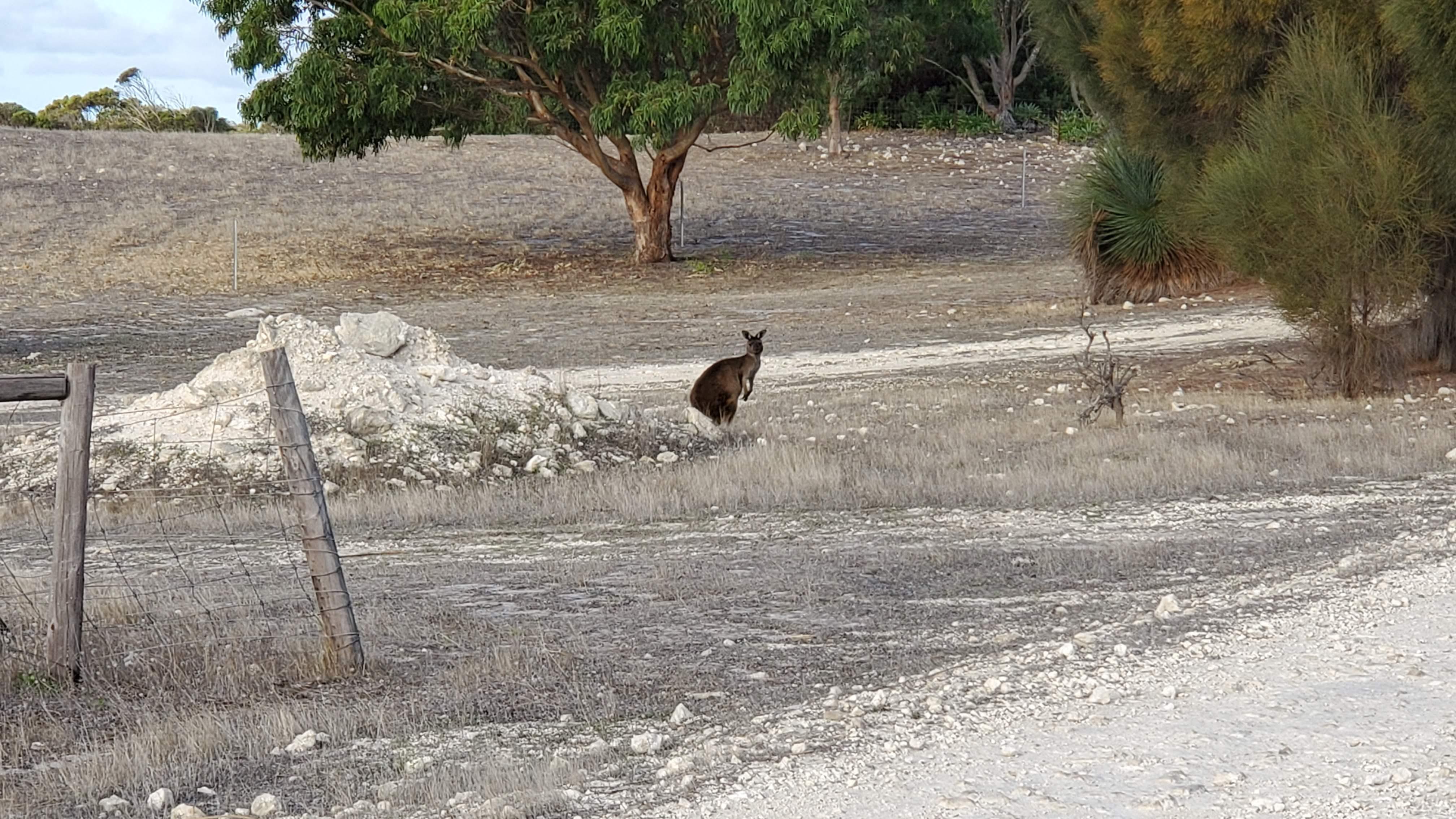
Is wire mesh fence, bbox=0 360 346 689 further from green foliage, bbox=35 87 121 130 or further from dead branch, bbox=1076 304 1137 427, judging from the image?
green foliage, bbox=35 87 121 130

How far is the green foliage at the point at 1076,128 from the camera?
49.1 m

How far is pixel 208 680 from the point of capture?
6684 mm

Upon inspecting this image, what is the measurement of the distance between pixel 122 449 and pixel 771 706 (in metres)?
7.76

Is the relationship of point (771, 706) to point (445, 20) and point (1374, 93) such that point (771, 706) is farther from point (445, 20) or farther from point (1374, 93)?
point (445, 20)

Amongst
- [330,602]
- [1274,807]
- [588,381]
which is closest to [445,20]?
[588,381]

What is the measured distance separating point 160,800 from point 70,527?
5.98 ft

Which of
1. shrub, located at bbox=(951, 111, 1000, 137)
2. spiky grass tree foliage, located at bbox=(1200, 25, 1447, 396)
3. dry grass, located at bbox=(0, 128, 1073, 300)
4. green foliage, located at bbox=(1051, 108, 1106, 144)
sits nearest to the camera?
spiky grass tree foliage, located at bbox=(1200, 25, 1447, 396)

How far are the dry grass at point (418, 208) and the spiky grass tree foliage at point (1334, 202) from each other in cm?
1817

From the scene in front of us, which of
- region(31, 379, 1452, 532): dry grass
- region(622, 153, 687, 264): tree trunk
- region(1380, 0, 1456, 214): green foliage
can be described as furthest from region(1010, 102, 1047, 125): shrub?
region(31, 379, 1452, 532): dry grass

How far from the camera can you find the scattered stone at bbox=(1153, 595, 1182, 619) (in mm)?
7492

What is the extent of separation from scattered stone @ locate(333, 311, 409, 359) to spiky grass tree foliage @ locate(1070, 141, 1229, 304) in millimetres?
13330

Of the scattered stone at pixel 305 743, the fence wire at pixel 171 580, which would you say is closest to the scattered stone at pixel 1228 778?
the scattered stone at pixel 305 743

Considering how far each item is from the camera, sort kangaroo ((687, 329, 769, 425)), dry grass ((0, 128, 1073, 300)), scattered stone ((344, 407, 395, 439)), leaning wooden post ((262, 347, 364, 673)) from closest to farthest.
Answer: leaning wooden post ((262, 347, 364, 673))
scattered stone ((344, 407, 395, 439))
kangaroo ((687, 329, 769, 425))
dry grass ((0, 128, 1073, 300))

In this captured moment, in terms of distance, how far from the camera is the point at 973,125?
51844 millimetres
